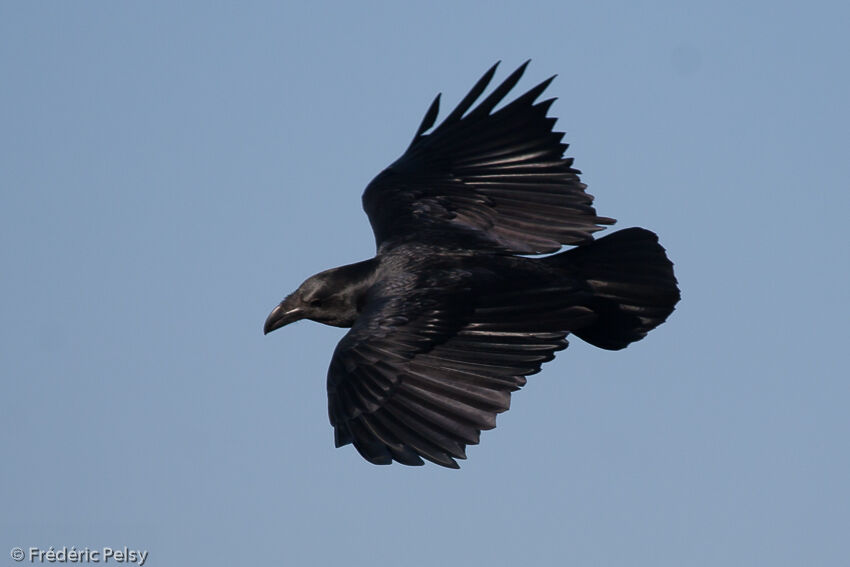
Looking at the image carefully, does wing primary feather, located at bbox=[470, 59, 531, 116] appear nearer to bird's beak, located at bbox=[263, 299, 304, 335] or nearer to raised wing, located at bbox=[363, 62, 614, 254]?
raised wing, located at bbox=[363, 62, 614, 254]

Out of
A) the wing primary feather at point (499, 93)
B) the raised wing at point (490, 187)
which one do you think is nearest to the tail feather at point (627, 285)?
the raised wing at point (490, 187)

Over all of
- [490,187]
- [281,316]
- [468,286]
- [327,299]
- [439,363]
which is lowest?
[439,363]

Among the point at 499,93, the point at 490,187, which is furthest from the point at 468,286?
the point at 499,93

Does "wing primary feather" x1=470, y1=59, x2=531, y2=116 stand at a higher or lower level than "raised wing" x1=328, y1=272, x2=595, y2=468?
higher

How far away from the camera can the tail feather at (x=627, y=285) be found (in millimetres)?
11227

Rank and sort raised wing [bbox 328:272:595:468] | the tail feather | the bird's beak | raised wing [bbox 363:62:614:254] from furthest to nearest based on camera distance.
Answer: the bird's beak < raised wing [bbox 363:62:614:254] < the tail feather < raised wing [bbox 328:272:595:468]

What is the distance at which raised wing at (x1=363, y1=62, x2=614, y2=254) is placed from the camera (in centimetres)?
1166

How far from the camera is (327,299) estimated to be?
1201 cm

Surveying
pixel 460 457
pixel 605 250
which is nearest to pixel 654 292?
pixel 605 250

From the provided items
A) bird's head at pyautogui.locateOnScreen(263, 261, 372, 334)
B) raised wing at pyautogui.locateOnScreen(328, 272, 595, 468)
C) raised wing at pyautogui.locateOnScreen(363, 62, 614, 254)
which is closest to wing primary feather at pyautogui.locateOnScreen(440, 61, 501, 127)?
raised wing at pyautogui.locateOnScreen(363, 62, 614, 254)

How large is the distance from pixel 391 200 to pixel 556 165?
1411mm

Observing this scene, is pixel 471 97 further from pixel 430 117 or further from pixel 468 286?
pixel 468 286

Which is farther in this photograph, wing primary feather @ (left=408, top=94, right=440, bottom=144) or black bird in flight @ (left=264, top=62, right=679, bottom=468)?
wing primary feather @ (left=408, top=94, right=440, bottom=144)

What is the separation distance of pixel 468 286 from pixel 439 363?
724 mm
